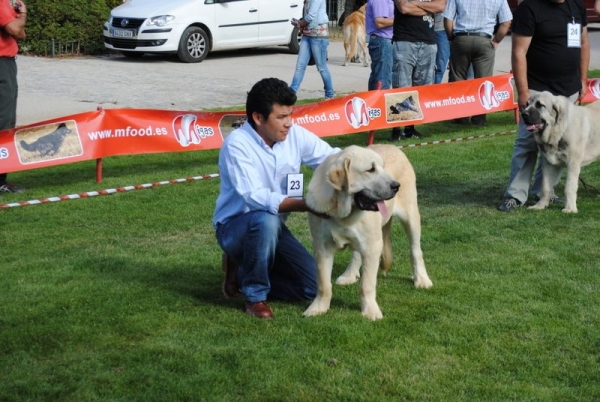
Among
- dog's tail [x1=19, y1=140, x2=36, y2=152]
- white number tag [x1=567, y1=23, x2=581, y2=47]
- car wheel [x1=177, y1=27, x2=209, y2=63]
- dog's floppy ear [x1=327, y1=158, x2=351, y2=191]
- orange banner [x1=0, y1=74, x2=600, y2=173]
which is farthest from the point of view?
car wheel [x1=177, y1=27, x2=209, y2=63]

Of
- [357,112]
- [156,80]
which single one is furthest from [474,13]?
[156,80]

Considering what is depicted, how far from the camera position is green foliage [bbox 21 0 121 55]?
20953 mm

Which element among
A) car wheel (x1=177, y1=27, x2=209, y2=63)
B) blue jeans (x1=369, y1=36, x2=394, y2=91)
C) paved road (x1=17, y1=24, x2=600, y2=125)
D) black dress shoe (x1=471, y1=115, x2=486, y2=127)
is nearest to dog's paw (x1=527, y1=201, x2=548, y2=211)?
blue jeans (x1=369, y1=36, x2=394, y2=91)

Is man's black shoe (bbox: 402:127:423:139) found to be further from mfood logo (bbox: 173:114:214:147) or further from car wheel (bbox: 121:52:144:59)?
car wheel (bbox: 121:52:144:59)

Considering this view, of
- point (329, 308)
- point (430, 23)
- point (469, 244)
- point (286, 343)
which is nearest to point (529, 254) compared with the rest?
point (469, 244)

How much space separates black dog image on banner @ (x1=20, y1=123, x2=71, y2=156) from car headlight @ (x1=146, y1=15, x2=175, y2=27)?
33.8 ft

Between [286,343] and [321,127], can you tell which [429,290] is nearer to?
[286,343]

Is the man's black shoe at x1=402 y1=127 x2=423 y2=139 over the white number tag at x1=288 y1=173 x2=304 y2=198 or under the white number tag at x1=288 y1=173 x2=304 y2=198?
under

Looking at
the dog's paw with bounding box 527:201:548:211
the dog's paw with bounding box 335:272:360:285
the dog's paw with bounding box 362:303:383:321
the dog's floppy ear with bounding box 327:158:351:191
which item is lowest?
the dog's paw with bounding box 527:201:548:211

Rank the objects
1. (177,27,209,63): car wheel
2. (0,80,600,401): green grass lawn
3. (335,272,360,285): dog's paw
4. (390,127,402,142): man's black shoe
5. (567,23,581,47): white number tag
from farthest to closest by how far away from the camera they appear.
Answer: (177,27,209,63): car wheel → (390,127,402,142): man's black shoe → (567,23,581,47): white number tag → (335,272,360,285): dog's paw → (0,80,600,401): green grass lawn

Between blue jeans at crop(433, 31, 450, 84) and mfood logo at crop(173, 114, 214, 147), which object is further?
blue jeans at crop(433, 31, 450, 84)

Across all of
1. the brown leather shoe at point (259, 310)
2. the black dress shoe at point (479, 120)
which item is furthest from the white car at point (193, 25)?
the brown leather shoe at point (259, 310)

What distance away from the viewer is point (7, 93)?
32.1 ft

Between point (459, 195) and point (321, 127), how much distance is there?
2328mm
